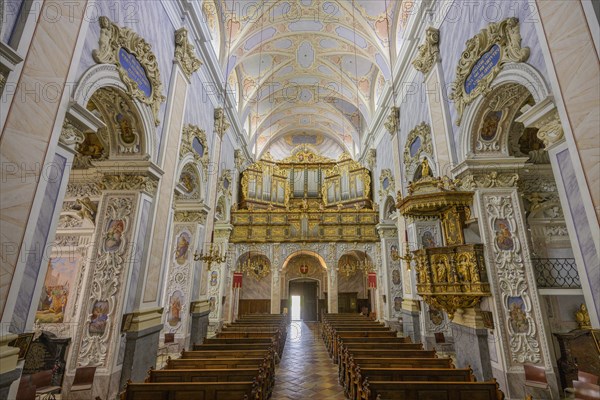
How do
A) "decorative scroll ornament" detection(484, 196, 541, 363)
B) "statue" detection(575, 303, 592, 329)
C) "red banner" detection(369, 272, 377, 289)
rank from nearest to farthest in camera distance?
"decorative scroll ornament" detection(484, 196, 541, 363) → "statue" detection(575, 303, 592, 329) → "red banner" detection(369, 272, 377, 289)

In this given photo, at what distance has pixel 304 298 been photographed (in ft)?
61.1

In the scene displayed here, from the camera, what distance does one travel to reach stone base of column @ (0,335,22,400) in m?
2.64

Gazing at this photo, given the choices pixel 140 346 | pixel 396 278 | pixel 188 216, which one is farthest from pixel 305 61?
pixel 140 346

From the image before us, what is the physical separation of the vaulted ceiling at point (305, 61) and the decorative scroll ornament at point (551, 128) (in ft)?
24.8

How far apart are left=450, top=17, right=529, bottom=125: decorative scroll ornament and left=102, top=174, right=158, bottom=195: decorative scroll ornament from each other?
6612 millimetres

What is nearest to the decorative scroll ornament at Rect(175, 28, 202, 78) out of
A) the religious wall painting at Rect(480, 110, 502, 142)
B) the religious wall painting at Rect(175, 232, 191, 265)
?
the religious wall painting at Rect(175, 232, 191, 265)

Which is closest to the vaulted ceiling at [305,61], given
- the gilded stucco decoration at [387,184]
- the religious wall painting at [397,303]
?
the gilded stucco decoration at [387,184]

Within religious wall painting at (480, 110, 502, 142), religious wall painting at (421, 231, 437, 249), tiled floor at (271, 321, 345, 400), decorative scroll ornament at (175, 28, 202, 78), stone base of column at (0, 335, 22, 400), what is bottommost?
tiled floor at (271, 321, 345, 400)

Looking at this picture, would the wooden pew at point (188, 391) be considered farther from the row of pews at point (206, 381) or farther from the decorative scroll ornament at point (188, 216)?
the decorative scroll ornament at point (188, 216)

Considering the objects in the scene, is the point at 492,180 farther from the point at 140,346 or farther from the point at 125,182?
the point at 140,346

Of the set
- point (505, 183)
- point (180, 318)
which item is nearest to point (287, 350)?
point (180, 318)

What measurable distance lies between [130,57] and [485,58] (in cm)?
666

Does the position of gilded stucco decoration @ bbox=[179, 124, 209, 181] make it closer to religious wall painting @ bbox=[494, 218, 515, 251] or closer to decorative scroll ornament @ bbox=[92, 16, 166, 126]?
decorative scroll ornament @ bbox=[92, 16, 166, 126]

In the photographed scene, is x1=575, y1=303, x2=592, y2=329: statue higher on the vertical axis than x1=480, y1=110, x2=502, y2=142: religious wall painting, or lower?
lower
